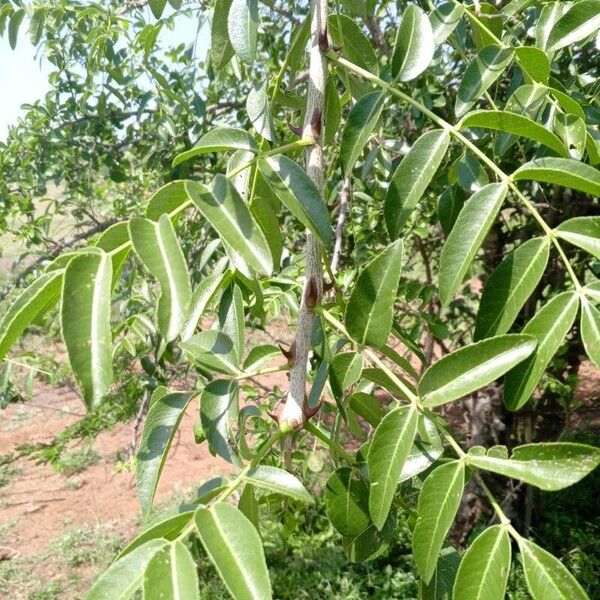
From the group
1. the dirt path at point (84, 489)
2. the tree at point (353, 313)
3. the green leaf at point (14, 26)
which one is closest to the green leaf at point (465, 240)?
the tree at point (353, 313)

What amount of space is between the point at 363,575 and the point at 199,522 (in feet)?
8.30

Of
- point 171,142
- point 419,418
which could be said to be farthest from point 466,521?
point 419,418

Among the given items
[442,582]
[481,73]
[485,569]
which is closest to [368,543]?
[442,582]

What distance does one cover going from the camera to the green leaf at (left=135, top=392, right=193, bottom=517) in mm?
629

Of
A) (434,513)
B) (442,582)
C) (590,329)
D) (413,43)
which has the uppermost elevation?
(413,43)

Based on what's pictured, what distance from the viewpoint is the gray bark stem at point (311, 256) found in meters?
0.59

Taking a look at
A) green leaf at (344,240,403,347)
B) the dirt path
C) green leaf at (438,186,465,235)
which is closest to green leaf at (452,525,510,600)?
green leaf at (344,240,403,347)

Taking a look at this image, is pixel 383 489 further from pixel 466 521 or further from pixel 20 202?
pixel 20 202

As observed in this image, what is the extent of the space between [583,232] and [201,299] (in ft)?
1.39

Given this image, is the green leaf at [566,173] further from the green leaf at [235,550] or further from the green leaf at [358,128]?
the green leaf at [235,550]

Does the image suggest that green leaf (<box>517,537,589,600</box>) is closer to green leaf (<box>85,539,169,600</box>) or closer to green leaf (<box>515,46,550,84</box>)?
green leaf (<box>85,539,169,600</box>)

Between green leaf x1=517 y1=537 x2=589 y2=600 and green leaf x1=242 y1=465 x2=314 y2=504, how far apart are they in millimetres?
201

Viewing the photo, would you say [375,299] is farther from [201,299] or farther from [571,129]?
[571,129]

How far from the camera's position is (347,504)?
0.65 meters
